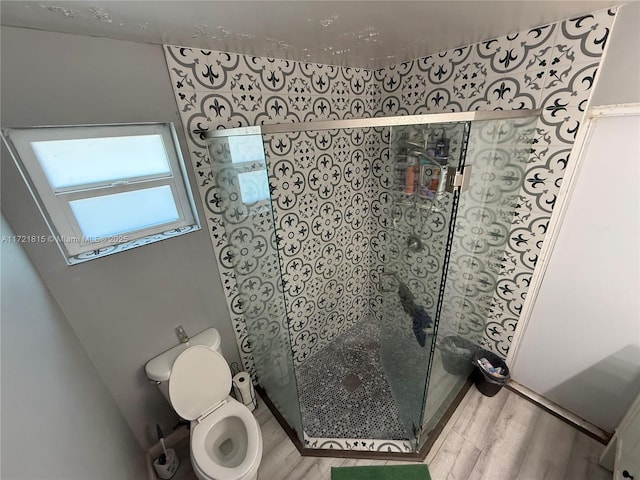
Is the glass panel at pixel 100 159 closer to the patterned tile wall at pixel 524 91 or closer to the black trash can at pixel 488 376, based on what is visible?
the patterned tile wall at pixel 524 91

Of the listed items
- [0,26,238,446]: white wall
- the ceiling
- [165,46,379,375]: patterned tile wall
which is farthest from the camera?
[165,46,379,375]: patterned tile wall

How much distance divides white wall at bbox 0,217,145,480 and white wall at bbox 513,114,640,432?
235cm

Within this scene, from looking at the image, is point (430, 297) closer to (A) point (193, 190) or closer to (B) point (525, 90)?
(B) point (525, 90)

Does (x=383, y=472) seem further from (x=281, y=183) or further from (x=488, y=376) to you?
(x=281, y=183)

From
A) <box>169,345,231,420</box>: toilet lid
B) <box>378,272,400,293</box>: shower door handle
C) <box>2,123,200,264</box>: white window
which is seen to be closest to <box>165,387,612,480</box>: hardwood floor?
<box>169,345,231,420</box>: toilet lid

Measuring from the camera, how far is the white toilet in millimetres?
1396

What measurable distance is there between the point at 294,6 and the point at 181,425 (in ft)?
7.68

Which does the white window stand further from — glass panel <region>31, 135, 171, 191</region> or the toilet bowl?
the toilet bowl

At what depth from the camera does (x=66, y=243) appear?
46.1 inches

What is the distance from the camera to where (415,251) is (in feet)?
5.68

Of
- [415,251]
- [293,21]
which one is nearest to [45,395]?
[293,21]

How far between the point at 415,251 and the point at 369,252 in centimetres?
72

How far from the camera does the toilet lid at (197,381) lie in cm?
143

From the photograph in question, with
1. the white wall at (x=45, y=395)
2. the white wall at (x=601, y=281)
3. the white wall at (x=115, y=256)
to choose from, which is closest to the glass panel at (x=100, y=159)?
the white wall at (x=115, y=256)
